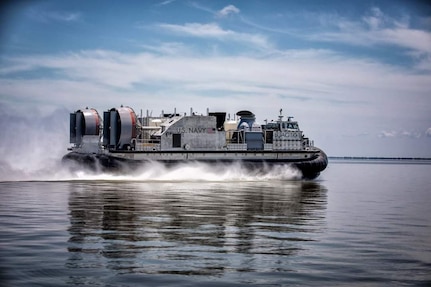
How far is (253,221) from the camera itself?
17.2m

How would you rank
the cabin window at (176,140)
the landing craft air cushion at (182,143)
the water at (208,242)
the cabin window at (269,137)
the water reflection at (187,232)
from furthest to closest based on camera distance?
the cabin window at (269,137) → the cabin window at (176,140) → the landing craft air cushion at (182,143) → the water reflection at (187,232) → the water at (208,242)

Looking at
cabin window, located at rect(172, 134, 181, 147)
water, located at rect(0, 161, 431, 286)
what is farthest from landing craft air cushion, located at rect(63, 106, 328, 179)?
water, located at rect(0, 161, 431, 286)

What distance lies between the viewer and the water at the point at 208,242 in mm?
9664

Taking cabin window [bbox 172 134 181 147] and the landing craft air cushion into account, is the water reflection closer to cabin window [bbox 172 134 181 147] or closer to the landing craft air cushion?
the landing craft air cushion

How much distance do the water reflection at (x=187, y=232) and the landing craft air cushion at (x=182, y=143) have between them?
14695 millimetres

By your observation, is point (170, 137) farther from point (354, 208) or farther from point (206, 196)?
point (354, 208)

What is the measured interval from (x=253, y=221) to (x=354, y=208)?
7.62 m

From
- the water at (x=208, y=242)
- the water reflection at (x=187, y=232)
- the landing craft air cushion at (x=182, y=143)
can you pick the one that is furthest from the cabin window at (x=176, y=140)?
the water at (x=208, y=242)

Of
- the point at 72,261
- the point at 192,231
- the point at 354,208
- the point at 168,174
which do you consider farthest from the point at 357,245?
the point at 168,174

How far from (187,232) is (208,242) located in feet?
5.28

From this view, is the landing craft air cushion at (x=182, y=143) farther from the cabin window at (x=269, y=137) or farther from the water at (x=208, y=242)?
the water at (x=208, y=242)

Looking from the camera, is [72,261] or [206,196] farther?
[206,196]

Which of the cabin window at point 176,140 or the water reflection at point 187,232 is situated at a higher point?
the cabin window at point 176,140

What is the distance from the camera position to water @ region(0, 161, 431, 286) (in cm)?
966
